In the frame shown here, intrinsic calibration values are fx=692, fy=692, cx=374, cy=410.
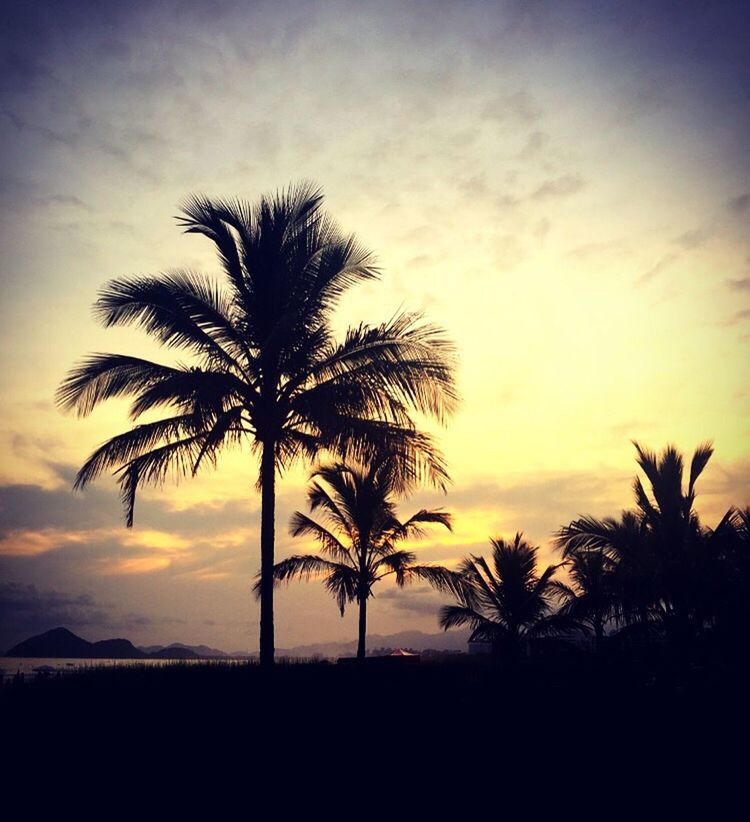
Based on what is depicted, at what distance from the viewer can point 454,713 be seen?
10234mm

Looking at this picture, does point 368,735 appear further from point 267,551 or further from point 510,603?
point 510,603

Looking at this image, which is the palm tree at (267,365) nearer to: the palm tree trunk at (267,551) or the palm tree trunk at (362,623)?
the palm tree trunk at (267,551)

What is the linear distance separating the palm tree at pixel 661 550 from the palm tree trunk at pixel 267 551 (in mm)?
7806

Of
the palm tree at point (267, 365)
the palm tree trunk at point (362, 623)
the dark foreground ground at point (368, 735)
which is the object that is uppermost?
the palm tree at point (267, 365)

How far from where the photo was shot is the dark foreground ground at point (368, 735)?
22.8 ft

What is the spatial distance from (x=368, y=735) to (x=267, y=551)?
467 centimetres

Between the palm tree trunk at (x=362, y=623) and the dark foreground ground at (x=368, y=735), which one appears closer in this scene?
the dark foreground ground at (x=368, y=735)

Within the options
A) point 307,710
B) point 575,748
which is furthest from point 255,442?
point 575,748

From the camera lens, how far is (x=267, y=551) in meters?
12.9

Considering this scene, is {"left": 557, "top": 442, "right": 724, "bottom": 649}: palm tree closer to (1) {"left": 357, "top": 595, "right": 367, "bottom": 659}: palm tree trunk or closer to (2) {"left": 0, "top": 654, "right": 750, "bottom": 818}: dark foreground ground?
(2) {"left": 0, "top": 654, "right": 750, "bottom": 818}: dark foreground ground

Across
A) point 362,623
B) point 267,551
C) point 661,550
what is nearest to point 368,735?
point 267,551

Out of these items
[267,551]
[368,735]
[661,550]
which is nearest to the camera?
[368,735]

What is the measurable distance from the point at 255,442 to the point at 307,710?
567 cm

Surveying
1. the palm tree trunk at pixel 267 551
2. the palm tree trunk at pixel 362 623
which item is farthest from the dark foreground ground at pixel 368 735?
the palm tree trunk at pixel 362 623
